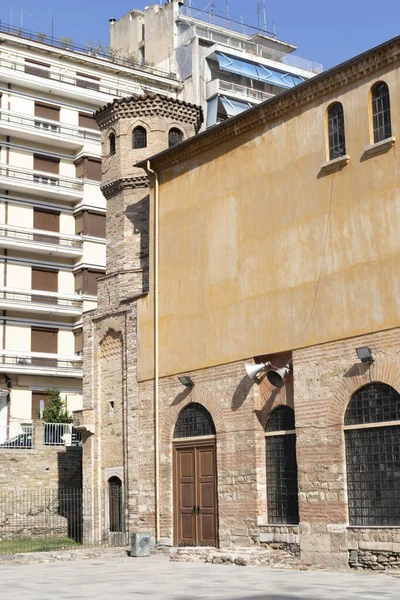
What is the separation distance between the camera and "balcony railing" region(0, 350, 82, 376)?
1619 inches

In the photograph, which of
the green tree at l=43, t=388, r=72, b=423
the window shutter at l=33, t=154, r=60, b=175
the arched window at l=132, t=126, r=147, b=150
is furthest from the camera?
the window shutter at l=33, t=154, r=60, b=175

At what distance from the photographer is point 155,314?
22.8 meters

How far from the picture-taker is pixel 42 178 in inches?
1758


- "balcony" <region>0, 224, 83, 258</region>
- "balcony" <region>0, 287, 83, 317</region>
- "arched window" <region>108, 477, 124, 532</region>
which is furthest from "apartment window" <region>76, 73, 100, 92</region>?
"arched window" <region>108, 477, 124, 532</region>

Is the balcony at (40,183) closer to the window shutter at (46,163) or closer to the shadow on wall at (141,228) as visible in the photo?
the window shutter at (46,163)

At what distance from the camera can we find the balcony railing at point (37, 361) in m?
41.1

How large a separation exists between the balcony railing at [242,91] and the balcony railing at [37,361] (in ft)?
57.4

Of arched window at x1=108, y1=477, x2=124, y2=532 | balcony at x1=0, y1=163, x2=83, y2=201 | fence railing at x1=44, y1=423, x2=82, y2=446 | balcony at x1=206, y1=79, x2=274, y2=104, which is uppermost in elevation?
balcony at x1=206, y1=79, x2=274, y2=104

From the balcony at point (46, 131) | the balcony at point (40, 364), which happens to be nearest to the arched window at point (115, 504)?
the balcony at point (40, 364)

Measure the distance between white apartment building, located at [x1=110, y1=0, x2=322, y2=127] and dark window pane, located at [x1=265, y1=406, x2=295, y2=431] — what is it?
103ft

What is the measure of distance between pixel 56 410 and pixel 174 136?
1723cm

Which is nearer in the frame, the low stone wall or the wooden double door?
the low stone wall

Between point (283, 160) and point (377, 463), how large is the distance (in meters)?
7.05

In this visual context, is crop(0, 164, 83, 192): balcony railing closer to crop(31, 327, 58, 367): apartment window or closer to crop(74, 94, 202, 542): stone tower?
crop(31, 327, 58, 367): apartment window
